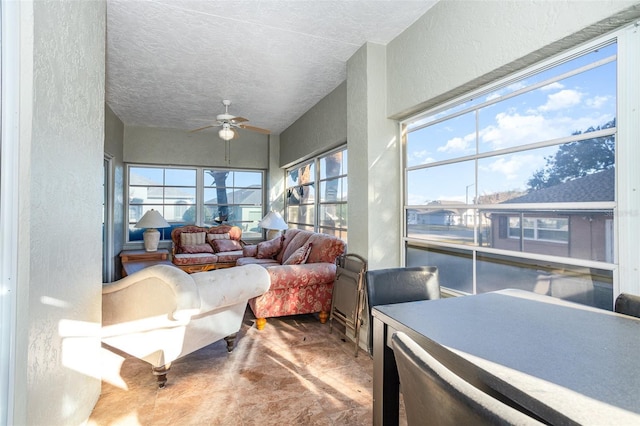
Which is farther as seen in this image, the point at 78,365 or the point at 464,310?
the point at 78,365

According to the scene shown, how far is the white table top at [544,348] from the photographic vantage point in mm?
691

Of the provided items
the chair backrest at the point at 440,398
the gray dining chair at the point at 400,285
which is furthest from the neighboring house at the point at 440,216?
the chair backrest at the point at 440,398

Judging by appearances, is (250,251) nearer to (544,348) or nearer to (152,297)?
(152,297)

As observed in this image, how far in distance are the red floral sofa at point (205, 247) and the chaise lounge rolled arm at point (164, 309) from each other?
129 inches

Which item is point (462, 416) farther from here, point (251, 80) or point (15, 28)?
point (251, 80)

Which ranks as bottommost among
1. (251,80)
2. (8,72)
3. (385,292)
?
(385,292)

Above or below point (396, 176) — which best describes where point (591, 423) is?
below

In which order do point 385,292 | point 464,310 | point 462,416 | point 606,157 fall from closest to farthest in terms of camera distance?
point 462,416 < point 464,310 < point 606,157 < point 385,292

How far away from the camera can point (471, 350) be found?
3.10 ft

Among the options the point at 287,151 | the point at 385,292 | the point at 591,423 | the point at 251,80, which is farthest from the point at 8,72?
the point at 287,151

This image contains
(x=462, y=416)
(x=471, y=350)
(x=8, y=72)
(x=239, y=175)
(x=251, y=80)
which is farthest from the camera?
(x=239, y=175)

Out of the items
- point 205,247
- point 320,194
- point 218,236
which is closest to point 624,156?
point 320,194

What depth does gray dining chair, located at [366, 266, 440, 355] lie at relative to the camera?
1.66m

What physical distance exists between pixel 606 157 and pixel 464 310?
43.7 inches
